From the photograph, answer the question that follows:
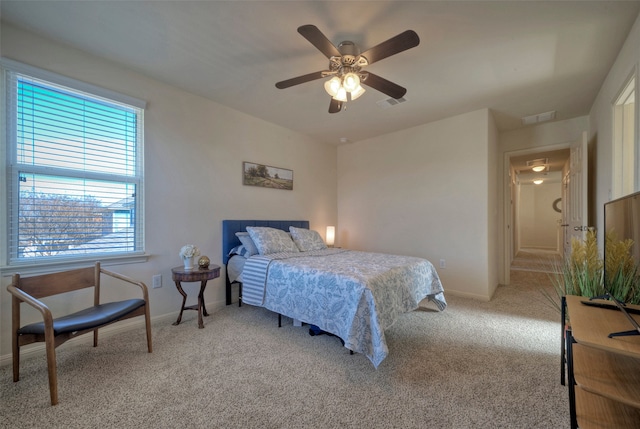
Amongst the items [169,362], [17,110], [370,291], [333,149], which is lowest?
[169,362]

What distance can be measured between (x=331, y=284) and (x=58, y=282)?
209 centimetres

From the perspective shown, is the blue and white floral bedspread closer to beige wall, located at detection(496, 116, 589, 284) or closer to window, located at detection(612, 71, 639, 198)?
window, located at detection(612, 71, 639, 198)

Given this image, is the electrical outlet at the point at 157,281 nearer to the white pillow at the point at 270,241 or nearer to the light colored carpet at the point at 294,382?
the light colored carpet at the point at 294,382

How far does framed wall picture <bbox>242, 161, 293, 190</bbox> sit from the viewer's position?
11.6 ft

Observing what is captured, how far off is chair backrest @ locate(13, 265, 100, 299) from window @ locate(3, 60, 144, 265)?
26 cm

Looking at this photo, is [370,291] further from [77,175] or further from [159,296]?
[77,175]

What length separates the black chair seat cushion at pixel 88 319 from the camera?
62.4 inches

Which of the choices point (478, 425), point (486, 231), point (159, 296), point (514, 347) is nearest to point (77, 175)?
point (159, 296)

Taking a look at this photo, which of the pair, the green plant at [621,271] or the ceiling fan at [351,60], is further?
the ceiling fan at [351,60]

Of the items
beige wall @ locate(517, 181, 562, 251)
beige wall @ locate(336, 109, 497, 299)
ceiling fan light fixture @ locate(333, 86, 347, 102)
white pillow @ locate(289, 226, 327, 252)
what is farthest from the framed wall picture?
beige wall @ locate(517, 181, 562, 251)

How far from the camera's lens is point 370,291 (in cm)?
183

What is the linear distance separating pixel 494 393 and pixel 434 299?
1.29 m

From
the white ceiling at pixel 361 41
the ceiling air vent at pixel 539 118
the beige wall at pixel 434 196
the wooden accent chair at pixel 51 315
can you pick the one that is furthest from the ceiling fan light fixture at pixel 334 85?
the ceiling air vent at pixel 539 118

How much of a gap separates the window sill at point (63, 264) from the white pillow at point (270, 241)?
1.12m
